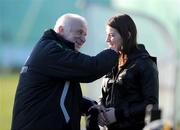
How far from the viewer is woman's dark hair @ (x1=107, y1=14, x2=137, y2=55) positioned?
7.94 meters

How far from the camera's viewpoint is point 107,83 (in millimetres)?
8164

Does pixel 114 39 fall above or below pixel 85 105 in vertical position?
above

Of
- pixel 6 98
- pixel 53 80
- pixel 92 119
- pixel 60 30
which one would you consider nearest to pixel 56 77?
pixel 53 80

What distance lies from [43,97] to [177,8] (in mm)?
8903

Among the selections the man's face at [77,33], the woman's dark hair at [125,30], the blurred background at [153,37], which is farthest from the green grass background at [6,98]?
the man's face at [77,33]

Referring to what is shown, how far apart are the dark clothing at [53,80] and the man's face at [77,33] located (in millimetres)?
65

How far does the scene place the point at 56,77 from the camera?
764 cm

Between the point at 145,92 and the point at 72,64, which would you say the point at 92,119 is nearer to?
the point at 145,92

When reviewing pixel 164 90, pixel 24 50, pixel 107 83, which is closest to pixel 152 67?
pixel 107 83

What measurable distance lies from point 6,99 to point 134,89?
16.7m

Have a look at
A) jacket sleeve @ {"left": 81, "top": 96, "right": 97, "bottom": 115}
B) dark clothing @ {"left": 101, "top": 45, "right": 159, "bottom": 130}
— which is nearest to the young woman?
dark clothing @ {"left": 101, "top": 45, "right": 159, "bottom": 130}

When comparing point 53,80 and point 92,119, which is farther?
point 92,119

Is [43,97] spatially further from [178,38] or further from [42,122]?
[178,38]

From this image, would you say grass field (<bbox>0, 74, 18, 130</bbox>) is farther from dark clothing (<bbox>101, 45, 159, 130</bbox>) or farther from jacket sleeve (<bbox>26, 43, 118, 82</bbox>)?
jacket sleeve (<bbox>26, 43, 118, 82</bbox>)
